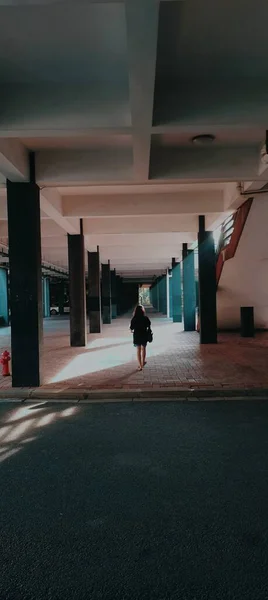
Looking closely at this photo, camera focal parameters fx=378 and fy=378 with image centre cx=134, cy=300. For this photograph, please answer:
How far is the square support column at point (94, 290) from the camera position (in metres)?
17.9

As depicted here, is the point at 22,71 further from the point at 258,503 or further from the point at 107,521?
the point at 258,503

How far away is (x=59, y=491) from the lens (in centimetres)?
347

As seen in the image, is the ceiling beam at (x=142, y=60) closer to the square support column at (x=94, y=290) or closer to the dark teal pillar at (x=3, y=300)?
the square support column at (x=94, y=290)

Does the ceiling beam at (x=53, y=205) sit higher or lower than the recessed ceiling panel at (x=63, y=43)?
lower

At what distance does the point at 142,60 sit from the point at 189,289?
47.9ft

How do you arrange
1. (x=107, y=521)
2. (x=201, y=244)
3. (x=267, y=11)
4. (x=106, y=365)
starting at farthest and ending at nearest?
(x=201, y=244)
(x=106, y=365)
(x=267, y=11)
(x=107, y=521)

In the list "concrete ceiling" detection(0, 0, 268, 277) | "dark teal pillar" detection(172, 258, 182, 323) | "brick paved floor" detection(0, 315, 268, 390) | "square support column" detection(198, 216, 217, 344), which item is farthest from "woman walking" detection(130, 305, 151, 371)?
"dark teal pillar" detection(172, 258, 182, 323)

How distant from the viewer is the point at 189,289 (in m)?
18.2

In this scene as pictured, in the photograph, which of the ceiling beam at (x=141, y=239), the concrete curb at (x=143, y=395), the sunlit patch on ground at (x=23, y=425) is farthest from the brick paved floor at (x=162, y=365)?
the ceiling beam at (x=141, y=239)

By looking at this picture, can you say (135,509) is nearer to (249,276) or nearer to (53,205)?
(53,205)

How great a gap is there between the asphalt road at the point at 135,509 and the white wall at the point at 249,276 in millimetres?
7832

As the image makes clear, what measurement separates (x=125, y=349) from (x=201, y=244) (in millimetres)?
4632

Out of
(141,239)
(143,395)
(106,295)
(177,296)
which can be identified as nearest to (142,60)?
(143,395)

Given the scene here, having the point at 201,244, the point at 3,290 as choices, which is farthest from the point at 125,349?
the point at 3,290
